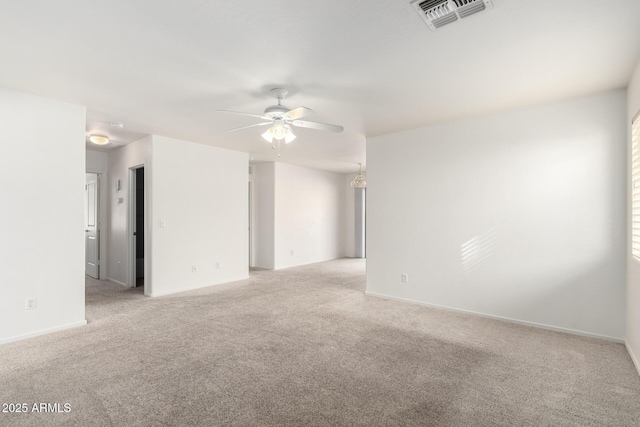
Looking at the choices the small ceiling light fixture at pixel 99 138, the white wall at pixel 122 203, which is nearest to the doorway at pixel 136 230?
the white wall at pixel 122 203

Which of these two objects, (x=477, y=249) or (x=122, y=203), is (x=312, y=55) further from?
(x=122, y=203)

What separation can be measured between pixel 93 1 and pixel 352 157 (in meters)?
5.54

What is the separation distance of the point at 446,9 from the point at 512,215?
9.16ft

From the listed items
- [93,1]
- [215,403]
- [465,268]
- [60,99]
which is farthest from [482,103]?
[60,99]

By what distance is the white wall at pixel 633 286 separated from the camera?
2.76 m

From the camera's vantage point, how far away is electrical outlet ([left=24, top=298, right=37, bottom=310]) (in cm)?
340

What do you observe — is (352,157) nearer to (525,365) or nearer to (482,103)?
(482,103)

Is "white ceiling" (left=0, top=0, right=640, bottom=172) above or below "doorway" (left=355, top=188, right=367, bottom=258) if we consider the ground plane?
above

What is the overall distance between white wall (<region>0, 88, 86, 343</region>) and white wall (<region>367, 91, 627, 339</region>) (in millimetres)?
3878

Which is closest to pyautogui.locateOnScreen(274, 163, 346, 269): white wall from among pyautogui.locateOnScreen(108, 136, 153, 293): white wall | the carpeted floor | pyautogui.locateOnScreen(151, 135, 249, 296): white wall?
pyautogui.locateOnScreen(151, 135, 249, 296): white wall

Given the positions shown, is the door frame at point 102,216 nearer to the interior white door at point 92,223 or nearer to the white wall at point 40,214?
the interior white door at point 92,223

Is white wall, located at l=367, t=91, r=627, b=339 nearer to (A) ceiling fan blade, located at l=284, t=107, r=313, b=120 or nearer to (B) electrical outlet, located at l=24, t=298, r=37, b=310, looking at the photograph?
(A) ceiling fan blade, located at l=284, t=107, r=313, b=120

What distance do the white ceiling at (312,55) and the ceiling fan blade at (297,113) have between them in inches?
11.2

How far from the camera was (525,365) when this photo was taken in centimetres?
282
